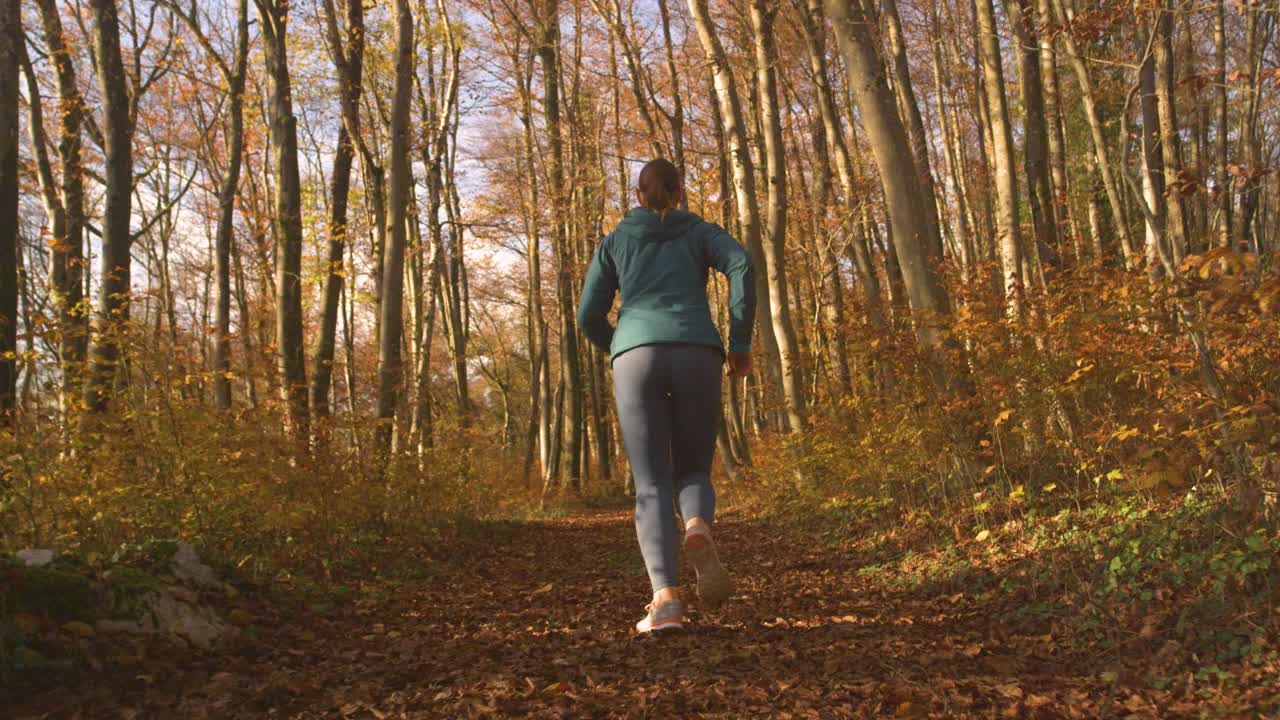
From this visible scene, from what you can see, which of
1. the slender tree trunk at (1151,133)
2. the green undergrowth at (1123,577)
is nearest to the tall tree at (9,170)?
the green undergrowth at (1123,577)

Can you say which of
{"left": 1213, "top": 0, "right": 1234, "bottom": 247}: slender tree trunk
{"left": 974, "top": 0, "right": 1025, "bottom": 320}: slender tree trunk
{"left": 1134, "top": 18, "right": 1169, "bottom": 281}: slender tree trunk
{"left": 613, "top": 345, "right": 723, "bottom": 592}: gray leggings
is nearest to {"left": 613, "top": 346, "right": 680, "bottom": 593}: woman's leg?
{"left": 613, "top": 345, "right": 723, "bottom": 592}: gray leggings

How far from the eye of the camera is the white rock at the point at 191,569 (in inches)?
159

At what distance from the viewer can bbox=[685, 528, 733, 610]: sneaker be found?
355cm

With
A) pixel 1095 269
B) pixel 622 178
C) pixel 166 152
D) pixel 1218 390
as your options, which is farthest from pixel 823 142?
pixel 166 152

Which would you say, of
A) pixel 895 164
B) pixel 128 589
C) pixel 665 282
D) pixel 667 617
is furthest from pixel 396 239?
pixel 667 617

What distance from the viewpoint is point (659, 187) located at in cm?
396

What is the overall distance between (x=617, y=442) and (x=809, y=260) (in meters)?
11.5

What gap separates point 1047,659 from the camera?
3250 millimetres

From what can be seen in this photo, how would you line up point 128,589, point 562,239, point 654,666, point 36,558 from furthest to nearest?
point 562,239 < point 128,589 < point 36,558 < point 654,666

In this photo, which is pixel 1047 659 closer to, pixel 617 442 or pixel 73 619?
pixel 73 619

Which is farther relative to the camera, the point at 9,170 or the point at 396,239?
the point at 396,239

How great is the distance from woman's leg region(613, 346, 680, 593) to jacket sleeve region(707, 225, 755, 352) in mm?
381

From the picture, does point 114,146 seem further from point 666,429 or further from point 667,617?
point 667,617

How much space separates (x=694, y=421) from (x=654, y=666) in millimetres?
1060
